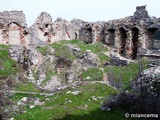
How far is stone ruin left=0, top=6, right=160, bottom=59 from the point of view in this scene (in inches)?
1025

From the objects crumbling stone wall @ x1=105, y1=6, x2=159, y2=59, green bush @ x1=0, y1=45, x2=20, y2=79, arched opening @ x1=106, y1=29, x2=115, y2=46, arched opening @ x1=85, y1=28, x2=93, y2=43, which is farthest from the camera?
arched opening @ x1=85, y1=28, x2=93, y2=43

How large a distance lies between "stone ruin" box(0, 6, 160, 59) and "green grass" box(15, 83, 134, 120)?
12.1 metres

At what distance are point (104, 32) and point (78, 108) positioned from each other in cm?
1855

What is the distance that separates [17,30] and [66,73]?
814 cm

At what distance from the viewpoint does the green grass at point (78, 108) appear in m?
10.8

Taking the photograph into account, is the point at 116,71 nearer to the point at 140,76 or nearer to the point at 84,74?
the point at 84,74

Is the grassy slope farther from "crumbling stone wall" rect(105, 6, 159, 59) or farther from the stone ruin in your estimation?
the stone ruin

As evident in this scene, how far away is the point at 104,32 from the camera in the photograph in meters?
29.9

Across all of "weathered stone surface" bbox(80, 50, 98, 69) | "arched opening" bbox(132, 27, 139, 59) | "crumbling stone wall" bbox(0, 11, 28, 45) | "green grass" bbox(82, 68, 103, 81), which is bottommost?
"green grass" bbox(82, 68, 103, 81)

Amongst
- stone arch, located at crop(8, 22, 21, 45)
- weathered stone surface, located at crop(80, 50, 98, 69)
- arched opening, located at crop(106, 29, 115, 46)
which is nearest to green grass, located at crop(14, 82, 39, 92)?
weathered stone surface, located at crop(80, 50, 98, 69)

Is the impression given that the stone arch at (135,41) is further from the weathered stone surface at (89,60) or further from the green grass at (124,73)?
the green grass at (124,73)

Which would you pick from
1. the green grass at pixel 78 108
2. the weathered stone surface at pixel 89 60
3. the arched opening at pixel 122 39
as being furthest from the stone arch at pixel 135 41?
the green grass at pixel 78 108

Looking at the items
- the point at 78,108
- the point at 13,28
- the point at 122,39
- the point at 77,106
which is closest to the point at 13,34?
the point at 13,28

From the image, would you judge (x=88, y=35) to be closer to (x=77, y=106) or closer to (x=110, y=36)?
(x=110, y=36)
